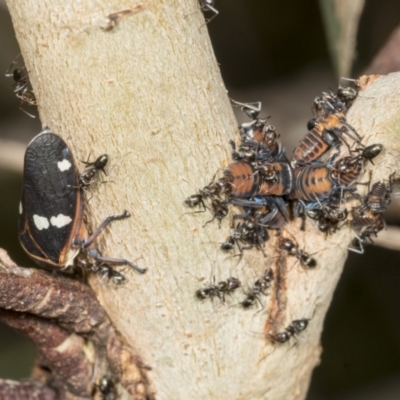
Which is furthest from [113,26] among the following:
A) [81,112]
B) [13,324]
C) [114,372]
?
[114,372]

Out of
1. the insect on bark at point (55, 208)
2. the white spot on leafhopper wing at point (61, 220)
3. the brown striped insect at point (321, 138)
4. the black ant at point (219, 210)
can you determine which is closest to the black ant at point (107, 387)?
the insect on bark at point (55, 208)

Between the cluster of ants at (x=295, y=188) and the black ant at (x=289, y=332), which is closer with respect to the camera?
the cluster of ants at (x=295, y=188)

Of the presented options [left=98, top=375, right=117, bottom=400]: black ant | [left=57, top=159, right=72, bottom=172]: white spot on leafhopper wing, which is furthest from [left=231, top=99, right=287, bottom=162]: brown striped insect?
[left=98, top=375, right=117, bottom=400]: black ant

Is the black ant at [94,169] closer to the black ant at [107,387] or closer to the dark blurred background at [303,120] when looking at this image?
the black ant at [107,387]

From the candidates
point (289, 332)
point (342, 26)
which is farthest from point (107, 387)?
point (342, 26)

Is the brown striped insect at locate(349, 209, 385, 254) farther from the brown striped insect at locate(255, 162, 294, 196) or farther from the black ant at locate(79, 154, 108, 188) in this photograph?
the black ant at locate(79, 154, 108, 188)

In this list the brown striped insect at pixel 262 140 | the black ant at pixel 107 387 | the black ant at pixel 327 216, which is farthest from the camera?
the black ant at pixel 107 387

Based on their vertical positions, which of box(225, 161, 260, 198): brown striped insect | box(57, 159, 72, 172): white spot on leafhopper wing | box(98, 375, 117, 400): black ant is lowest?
box(98, 375, 117, 400): black ant
